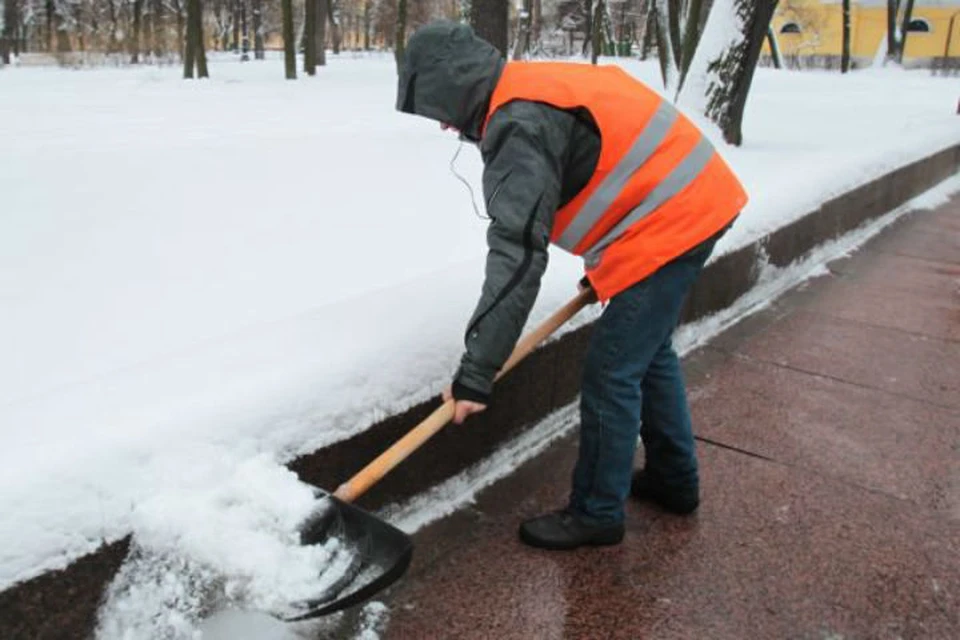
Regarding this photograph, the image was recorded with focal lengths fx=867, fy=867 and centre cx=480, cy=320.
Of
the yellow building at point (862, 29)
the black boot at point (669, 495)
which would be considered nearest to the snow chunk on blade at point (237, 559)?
the black boot at point (669, 495)

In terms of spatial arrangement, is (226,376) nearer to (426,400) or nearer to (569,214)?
(426,400)

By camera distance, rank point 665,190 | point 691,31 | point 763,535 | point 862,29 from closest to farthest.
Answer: point 665,190
point 763,535
point 691,31
point 862,29

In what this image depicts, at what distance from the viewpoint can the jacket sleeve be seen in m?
1.96

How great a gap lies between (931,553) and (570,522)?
1037 millimetres

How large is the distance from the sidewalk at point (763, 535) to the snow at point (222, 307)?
494 millimetres

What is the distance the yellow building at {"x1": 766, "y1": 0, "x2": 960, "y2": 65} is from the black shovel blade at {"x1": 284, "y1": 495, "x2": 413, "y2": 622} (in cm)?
3769

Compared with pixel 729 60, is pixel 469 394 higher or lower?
lower

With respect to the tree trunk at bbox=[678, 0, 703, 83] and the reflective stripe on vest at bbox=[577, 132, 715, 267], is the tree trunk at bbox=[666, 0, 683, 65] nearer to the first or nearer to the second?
the tree trunk at bbox=[678, 0, 703, 83]

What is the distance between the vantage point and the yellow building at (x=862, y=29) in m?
35.7

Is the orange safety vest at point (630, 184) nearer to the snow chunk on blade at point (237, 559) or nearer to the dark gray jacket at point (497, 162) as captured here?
the dark gray jacket at point (497, 162)

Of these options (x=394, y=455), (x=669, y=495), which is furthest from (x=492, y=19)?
(x=394, y=455)

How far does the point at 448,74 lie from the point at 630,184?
0.52 meters

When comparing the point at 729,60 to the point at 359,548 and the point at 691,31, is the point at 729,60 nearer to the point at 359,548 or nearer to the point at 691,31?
the point at 691,31

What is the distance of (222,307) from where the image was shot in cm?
353
